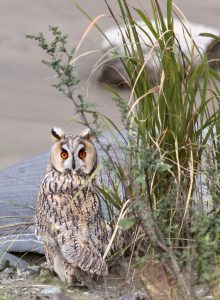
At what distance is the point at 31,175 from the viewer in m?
6.88

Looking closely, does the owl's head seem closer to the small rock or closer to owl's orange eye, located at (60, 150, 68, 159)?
owl's orange eye, located at (60, 150, 68, 159)

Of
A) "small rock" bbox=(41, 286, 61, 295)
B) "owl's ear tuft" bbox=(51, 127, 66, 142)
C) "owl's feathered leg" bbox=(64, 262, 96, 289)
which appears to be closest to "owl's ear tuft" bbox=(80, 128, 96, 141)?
"owl's ear tuft" bbox=(51, 127, 66, 142)

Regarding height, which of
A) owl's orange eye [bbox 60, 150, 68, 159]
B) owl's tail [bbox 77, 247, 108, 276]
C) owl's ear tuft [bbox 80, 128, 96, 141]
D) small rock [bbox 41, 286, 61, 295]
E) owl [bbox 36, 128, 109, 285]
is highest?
owl's ear tuft [bbox 80, 128, 96, 141]

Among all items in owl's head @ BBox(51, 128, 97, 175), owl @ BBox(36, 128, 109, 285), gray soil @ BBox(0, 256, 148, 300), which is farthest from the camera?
owl's head @ BBox(51, 128, 97, 175)

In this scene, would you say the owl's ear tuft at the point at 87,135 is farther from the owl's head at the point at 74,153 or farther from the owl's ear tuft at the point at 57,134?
the owl's ear tuft at the point at 57,134

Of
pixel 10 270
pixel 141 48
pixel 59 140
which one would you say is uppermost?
pixel 141 48

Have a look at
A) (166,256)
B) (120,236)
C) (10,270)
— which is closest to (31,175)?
(10,270)

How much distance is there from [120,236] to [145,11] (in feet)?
4.07

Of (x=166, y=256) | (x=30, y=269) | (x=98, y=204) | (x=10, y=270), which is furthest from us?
(x=10, y=270)

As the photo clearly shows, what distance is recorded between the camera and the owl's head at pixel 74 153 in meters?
4.05

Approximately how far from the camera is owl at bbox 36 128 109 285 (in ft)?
12.9

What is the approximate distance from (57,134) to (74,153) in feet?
0.51

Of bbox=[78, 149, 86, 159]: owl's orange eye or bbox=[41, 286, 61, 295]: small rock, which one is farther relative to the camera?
bbox=[78, 149, 86, 159]: owl's orange eye

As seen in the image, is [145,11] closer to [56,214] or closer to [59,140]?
[59,140]
